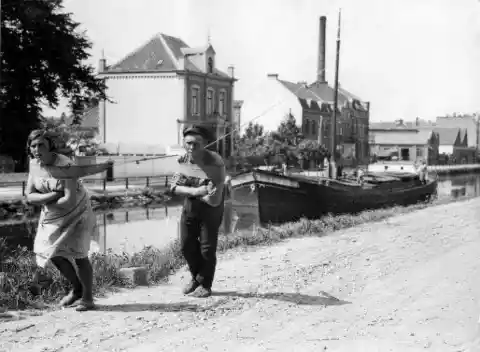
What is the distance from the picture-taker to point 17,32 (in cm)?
2247

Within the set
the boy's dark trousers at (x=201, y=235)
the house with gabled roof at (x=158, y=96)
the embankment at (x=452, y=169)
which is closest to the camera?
the boy's dark trousers at (x=201, y=235)

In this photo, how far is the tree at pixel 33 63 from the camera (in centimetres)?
2173

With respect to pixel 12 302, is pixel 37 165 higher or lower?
higher

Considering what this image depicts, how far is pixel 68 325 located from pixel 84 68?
22.4 metres

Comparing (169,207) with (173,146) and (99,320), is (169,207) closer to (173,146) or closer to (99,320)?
(173,146)

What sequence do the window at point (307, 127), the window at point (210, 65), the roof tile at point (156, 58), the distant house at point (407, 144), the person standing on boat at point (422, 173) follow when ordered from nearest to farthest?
the person standing on boat at point (422, 173)
the roof tile at point (156, 58)
the window at point (210, 65)
the window at point (307, 127)
the distant house at point (407, 144)

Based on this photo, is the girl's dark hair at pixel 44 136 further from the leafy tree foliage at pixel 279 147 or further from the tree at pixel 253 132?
the tree at pixel 253 132

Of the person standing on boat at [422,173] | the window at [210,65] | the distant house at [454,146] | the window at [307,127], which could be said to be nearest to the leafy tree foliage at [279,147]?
the window at [307,127]

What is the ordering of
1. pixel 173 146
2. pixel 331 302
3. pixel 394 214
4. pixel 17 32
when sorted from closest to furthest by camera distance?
pixel 331 302 < pixel 394 214 < pixel 17 32 < pixel 173 146

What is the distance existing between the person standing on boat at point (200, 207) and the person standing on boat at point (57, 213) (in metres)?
0.93

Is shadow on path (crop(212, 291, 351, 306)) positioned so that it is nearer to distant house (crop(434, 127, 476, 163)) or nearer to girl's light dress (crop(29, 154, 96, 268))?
girl's light dress (crop(29, 154, 96, 268))

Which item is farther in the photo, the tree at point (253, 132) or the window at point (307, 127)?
the window at point (307, 127)

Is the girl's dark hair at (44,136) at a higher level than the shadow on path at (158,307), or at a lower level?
higher

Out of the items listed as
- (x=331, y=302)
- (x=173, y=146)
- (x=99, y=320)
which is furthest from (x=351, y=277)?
(x=173, y=146)
